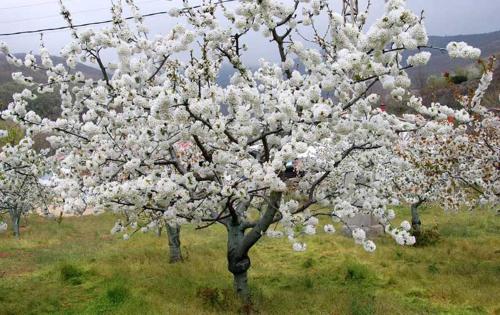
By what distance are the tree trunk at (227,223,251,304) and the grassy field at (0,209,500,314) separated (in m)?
0.38

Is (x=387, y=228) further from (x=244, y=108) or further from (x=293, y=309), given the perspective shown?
(x=244, y=108)

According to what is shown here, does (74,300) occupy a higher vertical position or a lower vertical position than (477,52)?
lower

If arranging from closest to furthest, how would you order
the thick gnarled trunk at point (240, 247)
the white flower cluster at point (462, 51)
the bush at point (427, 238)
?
the white flower cluster at point (462, 51) → the thick gnarled trunk at point (240, 247) → the bush at point (427, 238)

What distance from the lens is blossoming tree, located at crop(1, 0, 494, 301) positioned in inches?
284

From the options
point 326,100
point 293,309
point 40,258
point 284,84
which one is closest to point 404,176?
point 293,309

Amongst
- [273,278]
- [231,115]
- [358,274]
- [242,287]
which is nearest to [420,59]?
[231,115]

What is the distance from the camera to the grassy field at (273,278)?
10.7m

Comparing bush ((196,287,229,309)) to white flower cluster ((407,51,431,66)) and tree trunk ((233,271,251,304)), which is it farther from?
white flower cluster ((407,51,431,66))

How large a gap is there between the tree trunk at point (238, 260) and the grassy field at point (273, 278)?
0.38 metres

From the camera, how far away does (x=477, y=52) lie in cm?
654

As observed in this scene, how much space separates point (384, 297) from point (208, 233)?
14.3 metres

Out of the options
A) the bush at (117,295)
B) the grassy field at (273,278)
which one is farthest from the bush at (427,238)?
the bush at (117,295)

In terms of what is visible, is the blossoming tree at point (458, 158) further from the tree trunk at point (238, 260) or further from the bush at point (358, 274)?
the tree trunk at point (238, 260)

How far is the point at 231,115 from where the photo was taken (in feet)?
27.5
